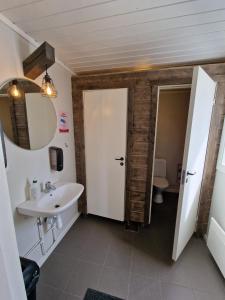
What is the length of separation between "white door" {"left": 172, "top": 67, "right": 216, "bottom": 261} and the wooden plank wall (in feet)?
0.43

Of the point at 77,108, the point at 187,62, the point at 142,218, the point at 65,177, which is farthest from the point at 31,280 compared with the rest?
the point at 187,62

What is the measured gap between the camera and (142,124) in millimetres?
1947

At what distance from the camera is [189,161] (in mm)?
1454

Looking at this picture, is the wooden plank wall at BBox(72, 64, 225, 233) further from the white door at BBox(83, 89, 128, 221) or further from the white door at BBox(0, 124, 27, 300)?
the white door at BBox(0, 124, 27, 300)

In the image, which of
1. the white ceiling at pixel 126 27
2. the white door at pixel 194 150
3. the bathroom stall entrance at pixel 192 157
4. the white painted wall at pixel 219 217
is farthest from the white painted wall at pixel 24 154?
the white painted wall at pixel 219 217

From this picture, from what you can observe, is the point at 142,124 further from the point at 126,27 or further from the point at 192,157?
the point at 126,27

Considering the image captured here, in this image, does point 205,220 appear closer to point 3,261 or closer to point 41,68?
point 3,261

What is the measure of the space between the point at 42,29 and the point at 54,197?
1543 mm

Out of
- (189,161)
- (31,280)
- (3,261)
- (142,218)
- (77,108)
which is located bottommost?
(142,218)

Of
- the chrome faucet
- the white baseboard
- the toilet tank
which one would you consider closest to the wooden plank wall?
the chrome faucet

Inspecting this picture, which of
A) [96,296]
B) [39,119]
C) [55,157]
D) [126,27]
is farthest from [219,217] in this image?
[39,119]

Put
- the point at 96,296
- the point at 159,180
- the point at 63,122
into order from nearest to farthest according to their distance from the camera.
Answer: the point at 96,296
the point at 63,122
the point at 159,180

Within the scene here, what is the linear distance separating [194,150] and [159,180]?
1.51 metres

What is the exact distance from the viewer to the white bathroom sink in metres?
1.33
